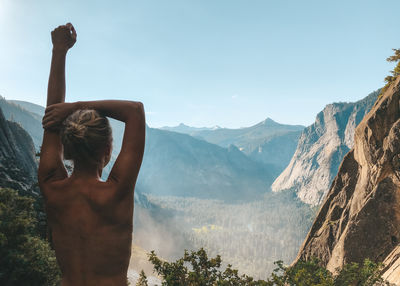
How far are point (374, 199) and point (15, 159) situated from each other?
191 feet

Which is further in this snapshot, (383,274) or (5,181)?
(5,181)

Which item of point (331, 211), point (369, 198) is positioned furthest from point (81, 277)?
point (331, 211)

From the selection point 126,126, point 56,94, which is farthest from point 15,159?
point 126,126

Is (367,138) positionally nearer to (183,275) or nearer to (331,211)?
(331,211)

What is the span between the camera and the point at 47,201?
231 centimetres

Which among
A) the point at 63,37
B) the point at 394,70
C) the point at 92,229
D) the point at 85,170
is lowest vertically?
the point at 92,229

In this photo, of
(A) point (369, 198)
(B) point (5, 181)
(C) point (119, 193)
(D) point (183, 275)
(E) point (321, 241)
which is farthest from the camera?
(B) point (5, 181)

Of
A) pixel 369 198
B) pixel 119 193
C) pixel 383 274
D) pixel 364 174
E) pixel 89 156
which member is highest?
pixel 89 156

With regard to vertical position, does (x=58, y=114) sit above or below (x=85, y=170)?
above

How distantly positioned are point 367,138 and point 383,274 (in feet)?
51.0

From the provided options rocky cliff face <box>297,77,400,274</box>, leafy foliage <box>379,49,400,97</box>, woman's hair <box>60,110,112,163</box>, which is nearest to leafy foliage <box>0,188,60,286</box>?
woman's hair <box>60,110,112,163</box>

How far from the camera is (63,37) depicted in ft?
8.70

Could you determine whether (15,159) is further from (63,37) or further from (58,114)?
(58,114)

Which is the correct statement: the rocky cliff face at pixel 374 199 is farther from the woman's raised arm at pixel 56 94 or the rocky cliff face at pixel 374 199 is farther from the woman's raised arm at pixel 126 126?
the woman's raised arm at pixel 56 94
